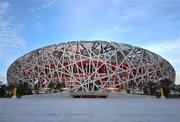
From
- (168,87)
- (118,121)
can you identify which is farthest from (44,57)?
(118,121)

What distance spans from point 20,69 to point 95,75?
23456 mm

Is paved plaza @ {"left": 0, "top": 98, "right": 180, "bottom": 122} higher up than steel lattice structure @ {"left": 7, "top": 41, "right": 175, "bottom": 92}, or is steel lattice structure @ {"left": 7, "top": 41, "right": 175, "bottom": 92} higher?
steel lattice structure @ {"left": 7, "top": 41, "right": 175, "bottom": 92}

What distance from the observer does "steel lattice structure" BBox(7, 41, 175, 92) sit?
361 ft

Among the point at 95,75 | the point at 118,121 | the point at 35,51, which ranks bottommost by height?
the point at 118,121

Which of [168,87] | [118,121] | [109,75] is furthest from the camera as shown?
[109,75]

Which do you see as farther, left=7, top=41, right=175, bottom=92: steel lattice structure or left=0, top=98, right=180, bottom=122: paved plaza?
left=7, top=41, right=175, bottom=92: steel lattice structure

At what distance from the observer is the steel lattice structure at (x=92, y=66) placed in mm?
110000

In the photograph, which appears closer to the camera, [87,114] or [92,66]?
[87,114]

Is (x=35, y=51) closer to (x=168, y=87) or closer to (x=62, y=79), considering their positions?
(x=62, y=79)

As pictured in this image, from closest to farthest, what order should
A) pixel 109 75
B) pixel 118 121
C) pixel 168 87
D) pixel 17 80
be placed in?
pixel 118 121 < pixel 168 87 < pixel 109 75 < pixel 17 80

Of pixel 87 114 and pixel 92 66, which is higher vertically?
pixel 92 66

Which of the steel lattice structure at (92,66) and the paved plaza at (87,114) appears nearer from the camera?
the paved plaza at (87,114)

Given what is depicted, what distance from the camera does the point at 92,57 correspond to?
365 ft

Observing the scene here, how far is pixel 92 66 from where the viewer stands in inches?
4382
